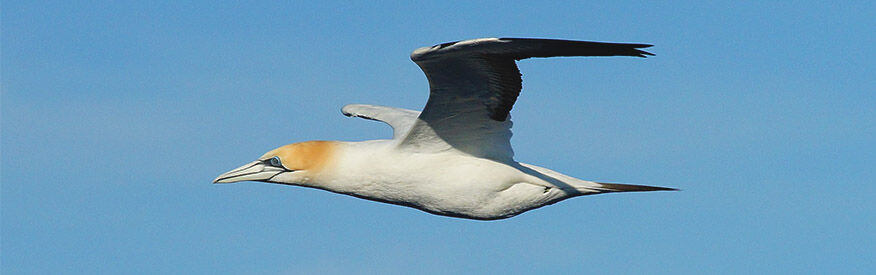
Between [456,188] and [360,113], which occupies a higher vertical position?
[360,113]

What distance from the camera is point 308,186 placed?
12867mm

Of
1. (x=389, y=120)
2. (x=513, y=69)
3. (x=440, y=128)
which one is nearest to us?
(x=513, y=69)

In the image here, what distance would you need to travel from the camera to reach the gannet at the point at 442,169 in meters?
12.2

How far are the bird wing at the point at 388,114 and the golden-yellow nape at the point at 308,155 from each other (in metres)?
2.58

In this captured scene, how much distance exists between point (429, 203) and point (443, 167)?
1.40 feet

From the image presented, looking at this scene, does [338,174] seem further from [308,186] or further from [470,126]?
[470,126]

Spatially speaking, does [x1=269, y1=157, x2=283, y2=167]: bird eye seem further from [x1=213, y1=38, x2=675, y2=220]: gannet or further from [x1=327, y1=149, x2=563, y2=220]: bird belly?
[x1=327, y1=149, x2=563, y2=220]: bird belly

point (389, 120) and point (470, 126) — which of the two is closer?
point (470, 126)

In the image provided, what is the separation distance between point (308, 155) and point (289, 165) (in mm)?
258

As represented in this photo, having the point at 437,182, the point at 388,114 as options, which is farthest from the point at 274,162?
the point at 388,114

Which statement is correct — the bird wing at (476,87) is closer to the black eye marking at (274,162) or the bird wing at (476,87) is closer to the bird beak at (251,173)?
the black eye marking at (274,162)

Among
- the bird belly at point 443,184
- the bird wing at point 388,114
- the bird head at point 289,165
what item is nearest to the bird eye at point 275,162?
the bird head at point 289,165

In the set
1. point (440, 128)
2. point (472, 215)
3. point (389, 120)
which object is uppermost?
point (389, 120)

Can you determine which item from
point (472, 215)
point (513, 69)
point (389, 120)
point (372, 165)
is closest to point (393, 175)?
point (372, 165)
